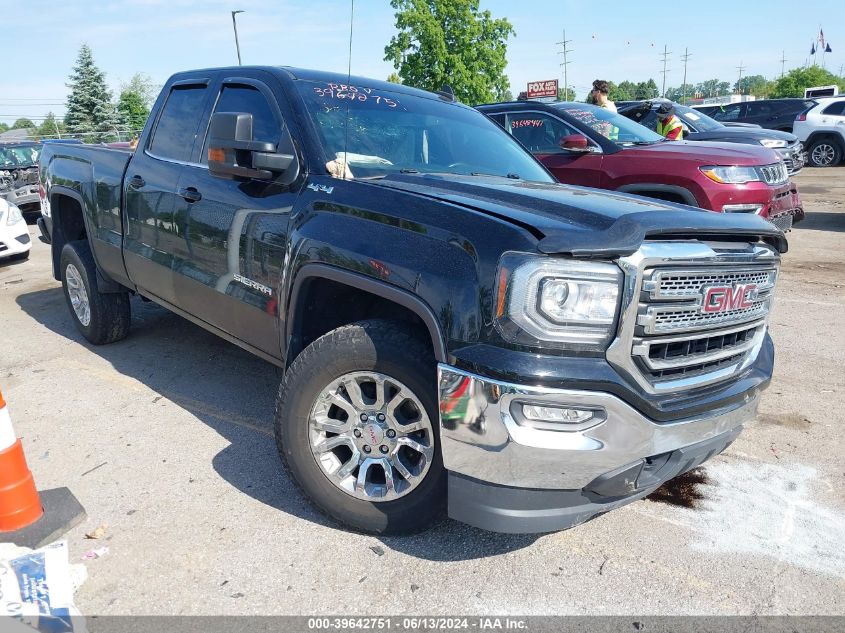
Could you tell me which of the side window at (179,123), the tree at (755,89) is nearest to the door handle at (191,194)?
the side window at (179,123)

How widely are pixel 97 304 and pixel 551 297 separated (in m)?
4.16

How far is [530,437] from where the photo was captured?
231 centimetres

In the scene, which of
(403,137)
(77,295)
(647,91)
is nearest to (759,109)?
(403,137)

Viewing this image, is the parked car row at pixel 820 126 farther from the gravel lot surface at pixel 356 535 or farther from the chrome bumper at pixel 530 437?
the chrome bumper at pixel 530 437

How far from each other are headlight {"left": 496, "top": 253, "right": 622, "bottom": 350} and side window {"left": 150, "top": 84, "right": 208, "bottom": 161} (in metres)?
2.60

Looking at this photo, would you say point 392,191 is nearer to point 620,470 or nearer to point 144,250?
point 620,470

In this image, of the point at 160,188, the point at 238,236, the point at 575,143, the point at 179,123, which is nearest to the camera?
the point at 238,236

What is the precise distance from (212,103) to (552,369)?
2.86 metres

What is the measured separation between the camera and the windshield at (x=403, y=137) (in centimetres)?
340

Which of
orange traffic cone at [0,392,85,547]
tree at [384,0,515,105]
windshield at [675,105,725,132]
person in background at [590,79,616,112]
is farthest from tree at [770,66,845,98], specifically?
orange traffic cone at [0,392,85,547]

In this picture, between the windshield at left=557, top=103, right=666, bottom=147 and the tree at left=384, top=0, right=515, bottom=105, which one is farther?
the tree at left=384, top=0, right=515, bottom=105

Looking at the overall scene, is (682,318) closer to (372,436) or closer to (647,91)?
(372,436)

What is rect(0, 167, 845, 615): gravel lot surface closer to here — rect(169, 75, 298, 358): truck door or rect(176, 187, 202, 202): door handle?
rect(169, 75, 298, 358): truck door

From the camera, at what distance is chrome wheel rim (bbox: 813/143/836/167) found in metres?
18.5
